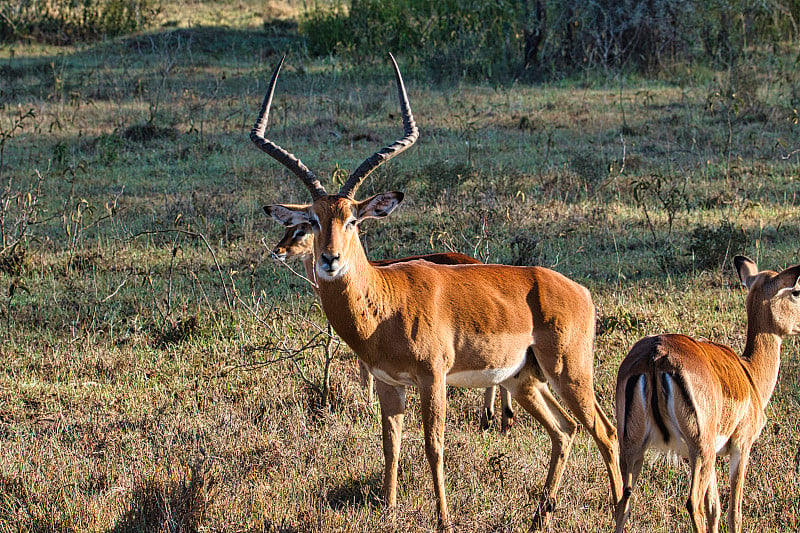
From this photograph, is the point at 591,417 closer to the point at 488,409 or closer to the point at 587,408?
the point at 587,408

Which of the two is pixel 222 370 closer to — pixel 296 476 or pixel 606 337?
pixel 296 476

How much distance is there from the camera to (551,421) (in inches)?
185

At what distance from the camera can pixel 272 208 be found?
461cm

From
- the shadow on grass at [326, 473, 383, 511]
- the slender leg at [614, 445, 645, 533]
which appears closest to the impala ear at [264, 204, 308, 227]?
the shadow on grass at [326, 473, 383, 511]

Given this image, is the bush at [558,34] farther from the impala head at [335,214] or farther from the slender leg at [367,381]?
the impala head at [335,214]

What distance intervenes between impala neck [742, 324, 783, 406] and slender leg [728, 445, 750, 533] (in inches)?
15.7

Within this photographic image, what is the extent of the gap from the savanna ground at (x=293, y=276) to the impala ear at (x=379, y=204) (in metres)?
1.39

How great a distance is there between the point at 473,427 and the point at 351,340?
159 centimetres

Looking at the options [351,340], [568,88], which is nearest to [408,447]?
[351,340]

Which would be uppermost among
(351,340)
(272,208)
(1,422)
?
(272,208)

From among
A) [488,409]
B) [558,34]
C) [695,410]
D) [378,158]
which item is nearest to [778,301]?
[695,410]

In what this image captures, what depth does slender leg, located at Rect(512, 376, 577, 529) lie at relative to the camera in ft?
15.1

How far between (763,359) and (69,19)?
19.2 meters

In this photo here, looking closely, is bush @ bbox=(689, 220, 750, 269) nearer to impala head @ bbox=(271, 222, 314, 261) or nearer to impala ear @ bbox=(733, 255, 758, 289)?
impala ear @ bbox=(733, 255, 758, 289)
